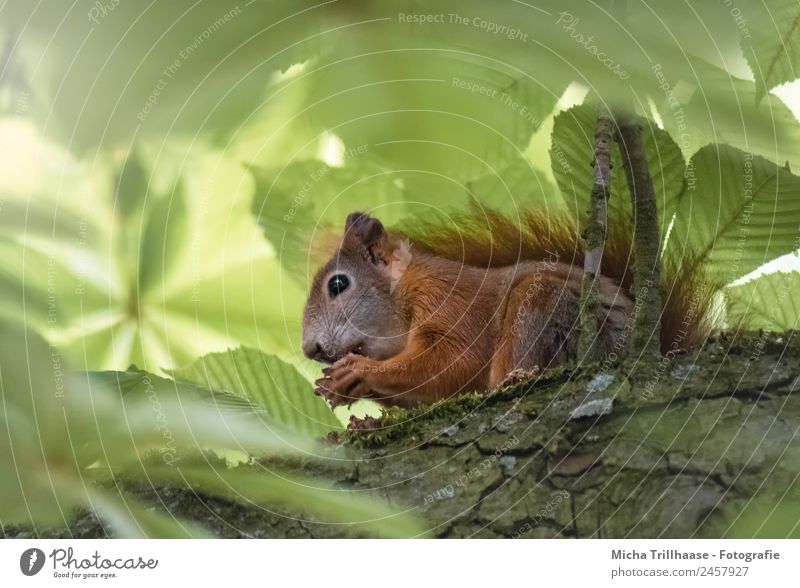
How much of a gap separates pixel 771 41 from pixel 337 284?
86 centimetres

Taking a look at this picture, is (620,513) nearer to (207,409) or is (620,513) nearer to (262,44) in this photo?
(207,409)

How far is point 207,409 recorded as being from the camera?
149 cm

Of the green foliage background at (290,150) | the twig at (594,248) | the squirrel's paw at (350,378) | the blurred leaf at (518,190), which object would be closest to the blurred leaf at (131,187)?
the green foliage background at (290,150)

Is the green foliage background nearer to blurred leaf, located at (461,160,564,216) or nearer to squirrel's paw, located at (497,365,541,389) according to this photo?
blurred leaf, located at (461,160,564,216)

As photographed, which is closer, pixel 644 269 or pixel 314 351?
pixel 644 269

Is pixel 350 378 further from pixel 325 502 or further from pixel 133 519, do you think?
pixel 133 519

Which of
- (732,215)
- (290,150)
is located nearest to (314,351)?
(290,150)

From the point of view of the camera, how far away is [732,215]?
1424mm

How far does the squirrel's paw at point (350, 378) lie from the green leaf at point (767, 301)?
59 centimetres

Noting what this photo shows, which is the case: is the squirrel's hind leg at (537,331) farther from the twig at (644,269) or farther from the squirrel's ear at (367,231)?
the squirrel's ear at (367,231)

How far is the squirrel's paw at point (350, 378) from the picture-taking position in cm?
147

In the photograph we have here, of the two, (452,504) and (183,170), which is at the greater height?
(183,170)

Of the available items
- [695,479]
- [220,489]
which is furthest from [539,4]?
[220,489]

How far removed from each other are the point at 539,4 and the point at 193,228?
71cm
